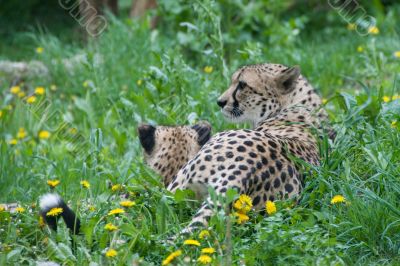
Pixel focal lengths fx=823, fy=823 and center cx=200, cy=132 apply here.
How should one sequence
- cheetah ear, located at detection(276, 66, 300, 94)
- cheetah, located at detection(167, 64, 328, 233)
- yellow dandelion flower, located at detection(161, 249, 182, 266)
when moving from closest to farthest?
yellow dandelion flower, located at detection(161, 249, 182, 266) → cheetah, located at detection(167, 64, 328, 233) → cheetah ear, located at detection(276, 66, 300, 94)

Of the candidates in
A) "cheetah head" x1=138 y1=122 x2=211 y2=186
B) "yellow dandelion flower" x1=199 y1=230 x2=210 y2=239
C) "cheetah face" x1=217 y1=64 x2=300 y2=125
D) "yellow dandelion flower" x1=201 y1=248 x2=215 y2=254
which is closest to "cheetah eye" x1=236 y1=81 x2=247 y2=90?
"cheetah face" x1=217 y1=64 x2=300 y2=125

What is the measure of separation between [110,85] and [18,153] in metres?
1.37

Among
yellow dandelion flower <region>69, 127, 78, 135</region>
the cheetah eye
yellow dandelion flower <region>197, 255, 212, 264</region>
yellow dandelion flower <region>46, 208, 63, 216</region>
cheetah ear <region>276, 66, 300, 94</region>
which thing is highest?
yellow dandelion flower <region>69, 127, 78, 135</region>

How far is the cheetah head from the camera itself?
5.11m

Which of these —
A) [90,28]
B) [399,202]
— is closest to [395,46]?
[90,28]

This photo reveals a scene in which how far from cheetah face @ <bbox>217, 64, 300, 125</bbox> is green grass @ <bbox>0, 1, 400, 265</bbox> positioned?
353 millimetres

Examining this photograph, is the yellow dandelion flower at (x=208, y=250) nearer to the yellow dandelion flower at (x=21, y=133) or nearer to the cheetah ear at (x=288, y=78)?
the cheetah ear at (x=288, y=78)

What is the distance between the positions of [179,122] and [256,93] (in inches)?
32.6

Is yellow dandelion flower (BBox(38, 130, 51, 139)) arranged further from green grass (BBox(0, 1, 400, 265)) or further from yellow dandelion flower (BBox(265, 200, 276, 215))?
yellow dandelion flower (BBox(265, 200, 276, 215))

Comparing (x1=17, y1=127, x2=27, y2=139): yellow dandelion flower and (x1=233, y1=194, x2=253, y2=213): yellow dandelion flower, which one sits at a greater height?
(x1=17, y1=127, x2=27, y2=139): yellow dandelion flower

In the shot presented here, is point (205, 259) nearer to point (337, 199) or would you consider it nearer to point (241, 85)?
point (337, 199)

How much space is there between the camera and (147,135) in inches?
204

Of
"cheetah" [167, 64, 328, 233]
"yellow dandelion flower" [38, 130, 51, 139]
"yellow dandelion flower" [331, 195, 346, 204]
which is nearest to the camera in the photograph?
"yellow dandelion flower" [331, 195, 346, 204]

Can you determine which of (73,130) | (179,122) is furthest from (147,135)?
(73,130)
